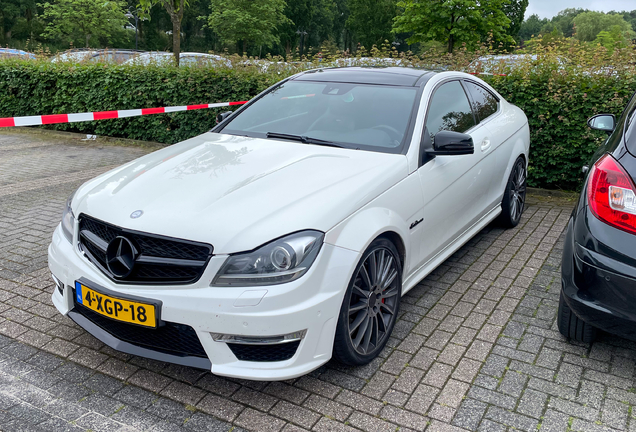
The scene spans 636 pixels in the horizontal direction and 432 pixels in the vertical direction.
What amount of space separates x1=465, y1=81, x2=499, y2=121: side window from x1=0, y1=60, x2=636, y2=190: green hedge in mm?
2074

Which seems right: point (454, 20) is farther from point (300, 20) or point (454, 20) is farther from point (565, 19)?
point (565, 19)

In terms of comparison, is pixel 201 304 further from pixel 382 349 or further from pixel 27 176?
pixel 27 176

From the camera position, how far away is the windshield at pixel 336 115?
3.75 metres

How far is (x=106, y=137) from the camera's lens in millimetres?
11570

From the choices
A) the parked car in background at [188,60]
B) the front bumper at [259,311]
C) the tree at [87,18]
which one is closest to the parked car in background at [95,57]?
the parked car in background at [188,60]

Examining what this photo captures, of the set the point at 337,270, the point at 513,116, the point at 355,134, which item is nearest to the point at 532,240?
the point at 513,116

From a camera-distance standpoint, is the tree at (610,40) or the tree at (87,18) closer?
the tree at (610,40)

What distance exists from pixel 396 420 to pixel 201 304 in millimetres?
1113

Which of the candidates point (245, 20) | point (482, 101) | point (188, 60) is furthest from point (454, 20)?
point (245, 20)

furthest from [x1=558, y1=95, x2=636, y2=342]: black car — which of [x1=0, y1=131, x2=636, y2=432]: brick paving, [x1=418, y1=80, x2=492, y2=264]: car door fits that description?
[x1=418, y1=80, x2=492, y2=264]: car door

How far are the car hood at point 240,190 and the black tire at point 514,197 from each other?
2.29 metres

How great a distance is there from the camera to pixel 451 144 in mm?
3633

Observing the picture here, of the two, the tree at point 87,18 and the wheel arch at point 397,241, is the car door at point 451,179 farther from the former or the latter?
the tree at point 87,18

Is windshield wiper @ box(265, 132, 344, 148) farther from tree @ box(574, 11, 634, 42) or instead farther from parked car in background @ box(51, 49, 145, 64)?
tree @ box(574, 11, 634, 42)
